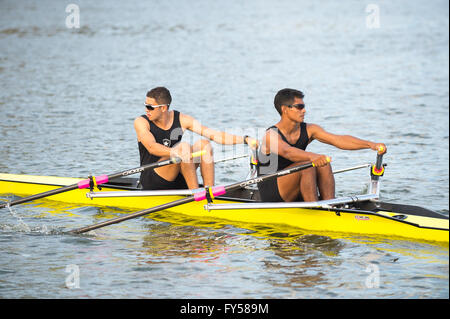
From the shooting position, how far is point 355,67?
2936 cm

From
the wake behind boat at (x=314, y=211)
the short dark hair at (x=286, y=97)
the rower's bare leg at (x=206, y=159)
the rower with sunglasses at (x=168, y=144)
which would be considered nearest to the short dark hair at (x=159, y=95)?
the rower with sunglasses at (x=168, y=144)

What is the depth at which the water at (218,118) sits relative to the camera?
344 inches

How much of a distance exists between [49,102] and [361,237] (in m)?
14.8

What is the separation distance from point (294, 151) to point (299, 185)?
0.53 m

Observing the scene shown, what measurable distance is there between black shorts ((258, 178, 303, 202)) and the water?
1.73 ft

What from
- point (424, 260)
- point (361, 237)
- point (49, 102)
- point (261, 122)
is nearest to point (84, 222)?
point (361, 237)

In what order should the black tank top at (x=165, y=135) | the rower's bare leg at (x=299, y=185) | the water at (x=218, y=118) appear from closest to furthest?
the water at (x=218, y=118) < the rower's bare leg at (x=299, y=185) < the black tank top at (x=165, y=135)

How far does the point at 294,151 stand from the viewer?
31.0 ft

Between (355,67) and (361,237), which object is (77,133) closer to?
(361,237)

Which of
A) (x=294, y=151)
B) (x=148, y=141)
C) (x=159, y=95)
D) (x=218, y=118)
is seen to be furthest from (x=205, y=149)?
(x=218, y=118)

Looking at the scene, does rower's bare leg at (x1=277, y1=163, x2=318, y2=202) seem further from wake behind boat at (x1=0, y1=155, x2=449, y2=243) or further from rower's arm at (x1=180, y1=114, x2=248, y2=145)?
rower's arm at (x1=180, y1=114, x2=248, y2=145)

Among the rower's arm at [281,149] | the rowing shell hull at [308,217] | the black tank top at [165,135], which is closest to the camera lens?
the rowing shell hull at [308,217]

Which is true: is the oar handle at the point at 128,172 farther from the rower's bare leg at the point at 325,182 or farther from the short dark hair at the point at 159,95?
the rower's bare leg at the point at 325,182

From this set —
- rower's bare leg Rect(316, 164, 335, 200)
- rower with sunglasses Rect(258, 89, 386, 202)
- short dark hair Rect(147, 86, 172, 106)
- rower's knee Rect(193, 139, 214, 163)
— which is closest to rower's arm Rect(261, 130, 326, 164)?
rower with sunglasses Rect(258, 89, 386, 202)
